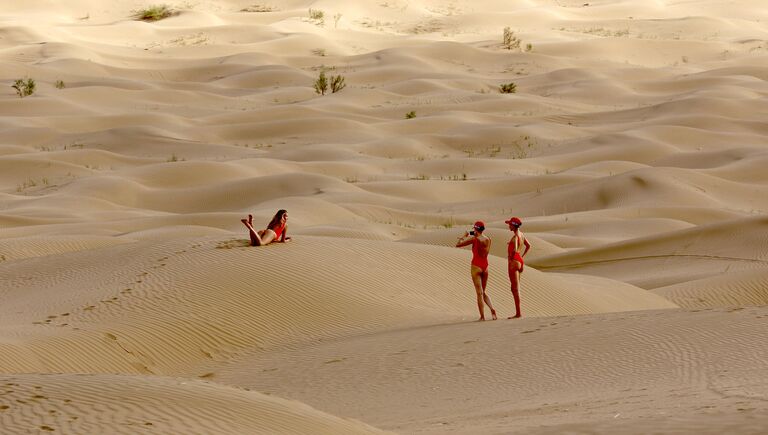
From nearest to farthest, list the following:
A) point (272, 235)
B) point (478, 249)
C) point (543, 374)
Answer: point (543, 374) < point (478, 249) < point (272, 235)

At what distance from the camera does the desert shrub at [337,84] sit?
123 feet

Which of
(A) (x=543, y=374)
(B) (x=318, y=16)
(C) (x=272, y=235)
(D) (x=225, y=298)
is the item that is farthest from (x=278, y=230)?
(B) (x=318, y=16)

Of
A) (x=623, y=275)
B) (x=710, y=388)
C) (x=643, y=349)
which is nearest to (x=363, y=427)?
(x=710, y=388)

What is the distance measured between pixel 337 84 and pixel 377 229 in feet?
67.7

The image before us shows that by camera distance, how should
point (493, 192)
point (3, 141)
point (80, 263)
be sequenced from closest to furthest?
point (80, 263), point (493, 192), point (3, 141)

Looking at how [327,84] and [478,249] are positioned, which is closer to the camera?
[478,249]

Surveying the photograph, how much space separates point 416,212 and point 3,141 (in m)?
12.0

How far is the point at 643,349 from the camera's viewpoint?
913 cm

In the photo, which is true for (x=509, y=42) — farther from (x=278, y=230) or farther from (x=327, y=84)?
(x=278, y=230)

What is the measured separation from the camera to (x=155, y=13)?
179 feet

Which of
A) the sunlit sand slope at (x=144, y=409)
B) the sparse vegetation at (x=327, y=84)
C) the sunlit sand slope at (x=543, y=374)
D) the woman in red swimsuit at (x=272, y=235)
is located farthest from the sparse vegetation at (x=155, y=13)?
the sunlit sand slope at (x=144, y=409)

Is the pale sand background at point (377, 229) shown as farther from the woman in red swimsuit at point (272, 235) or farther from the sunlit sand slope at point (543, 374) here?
the woman in red swimsuit at point (272, 235)

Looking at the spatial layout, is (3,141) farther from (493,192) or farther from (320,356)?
(320,356)

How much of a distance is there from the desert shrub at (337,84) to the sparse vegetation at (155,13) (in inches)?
719
